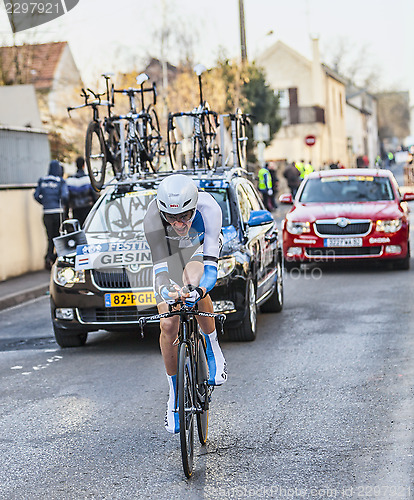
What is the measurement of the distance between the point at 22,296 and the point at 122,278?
18.6 feet

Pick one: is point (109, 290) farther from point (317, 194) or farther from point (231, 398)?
point (317, 194)

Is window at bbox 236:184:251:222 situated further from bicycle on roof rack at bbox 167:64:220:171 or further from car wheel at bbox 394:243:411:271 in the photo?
car wheel at bbox 394:243:411:271

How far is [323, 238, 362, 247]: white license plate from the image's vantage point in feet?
50.2

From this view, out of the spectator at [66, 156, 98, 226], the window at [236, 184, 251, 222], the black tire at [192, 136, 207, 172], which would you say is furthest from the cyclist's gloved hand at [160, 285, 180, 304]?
the spectator at [66, 156, 98, 226]

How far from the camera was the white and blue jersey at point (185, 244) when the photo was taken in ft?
18.9

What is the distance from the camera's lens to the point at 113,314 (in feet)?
30.6

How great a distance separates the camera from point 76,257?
378 inches

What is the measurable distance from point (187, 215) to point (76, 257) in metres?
4.15

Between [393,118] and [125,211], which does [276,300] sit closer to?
[125,211]

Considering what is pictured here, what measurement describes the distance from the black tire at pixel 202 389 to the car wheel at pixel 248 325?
3.53 metres

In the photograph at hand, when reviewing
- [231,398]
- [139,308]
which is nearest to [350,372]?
[231,398]

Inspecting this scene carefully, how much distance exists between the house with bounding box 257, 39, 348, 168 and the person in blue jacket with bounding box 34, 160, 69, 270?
156ft

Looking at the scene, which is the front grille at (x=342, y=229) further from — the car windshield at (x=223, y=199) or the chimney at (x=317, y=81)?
the chimney at (x=317, y=81)

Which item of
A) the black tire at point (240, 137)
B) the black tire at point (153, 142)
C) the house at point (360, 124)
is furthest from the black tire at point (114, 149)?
the house at point (360, 124)
